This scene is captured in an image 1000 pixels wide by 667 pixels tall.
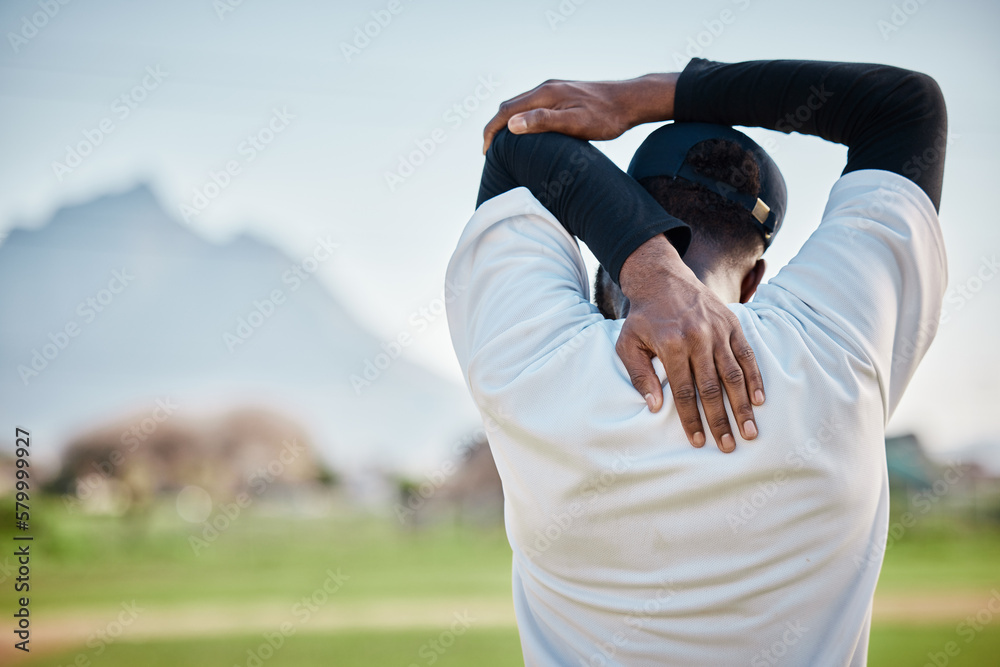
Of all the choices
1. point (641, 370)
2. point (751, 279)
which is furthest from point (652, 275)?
point (751, 279)

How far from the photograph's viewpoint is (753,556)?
2.72ft

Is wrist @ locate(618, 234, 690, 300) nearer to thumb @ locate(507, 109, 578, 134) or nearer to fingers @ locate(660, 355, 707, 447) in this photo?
fingers @ locate(660, 355, 707, 447)

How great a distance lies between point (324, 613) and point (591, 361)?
1776 centimetres

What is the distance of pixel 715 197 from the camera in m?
1.09

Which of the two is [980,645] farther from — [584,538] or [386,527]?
[584,538]

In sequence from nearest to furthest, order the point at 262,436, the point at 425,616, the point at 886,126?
the point at 886,126 → the point at 425,616 → the point at 262,436

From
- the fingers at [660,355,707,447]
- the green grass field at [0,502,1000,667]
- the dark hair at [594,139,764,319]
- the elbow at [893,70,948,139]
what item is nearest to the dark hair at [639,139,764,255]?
the dark hair at [594,139,764,319]

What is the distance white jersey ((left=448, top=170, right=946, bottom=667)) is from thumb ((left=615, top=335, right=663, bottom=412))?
0.04 ft

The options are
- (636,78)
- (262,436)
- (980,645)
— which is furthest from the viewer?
(262,436)

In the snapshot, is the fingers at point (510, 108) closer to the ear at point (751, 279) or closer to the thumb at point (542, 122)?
the thumb at point (542, 122)

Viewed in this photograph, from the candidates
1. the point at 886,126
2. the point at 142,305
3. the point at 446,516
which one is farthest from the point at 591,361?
the point at 142,305

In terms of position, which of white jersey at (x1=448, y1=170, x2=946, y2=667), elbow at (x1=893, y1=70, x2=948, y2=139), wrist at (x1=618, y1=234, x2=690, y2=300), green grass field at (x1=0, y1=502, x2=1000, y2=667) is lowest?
green grass field at (x1=0, y1=502, x2=1000, y2=667)

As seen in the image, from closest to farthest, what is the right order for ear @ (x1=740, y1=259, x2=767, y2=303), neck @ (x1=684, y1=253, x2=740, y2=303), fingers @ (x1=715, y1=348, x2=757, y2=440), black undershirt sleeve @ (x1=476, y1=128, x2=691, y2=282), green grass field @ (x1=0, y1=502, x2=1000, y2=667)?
fingers @ (x1=715, y1=348, x2=757, y2=440) < black undershirt sleeve @ (x1=476, y1=128, x2=691, y2=282) < neck @ (x1=684, y1=253, x2=740, y2=303) < ear @ (x1=740, y1=259, x2=767, y2=303) < green grass field @ (x1=0, y1=502, x2=1000, y2=667)

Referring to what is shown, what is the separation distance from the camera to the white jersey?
816 mm
